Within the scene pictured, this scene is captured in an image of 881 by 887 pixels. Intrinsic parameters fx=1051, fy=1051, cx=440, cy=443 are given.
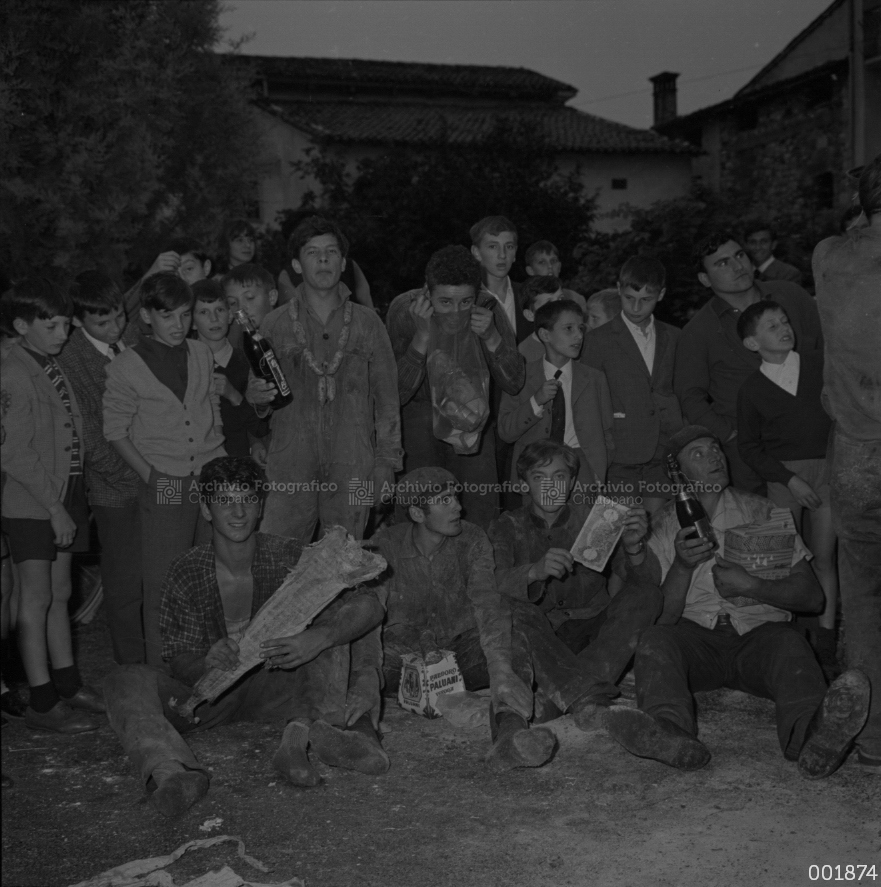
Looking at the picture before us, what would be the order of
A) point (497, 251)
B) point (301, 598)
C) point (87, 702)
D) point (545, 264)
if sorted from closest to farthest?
1. point (301, 598)
2. point (87, 702)
3. point (497, 251)
4. point (545, 264)

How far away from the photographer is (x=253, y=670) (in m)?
4.56

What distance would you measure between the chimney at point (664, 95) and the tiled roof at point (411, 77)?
10.7 ft

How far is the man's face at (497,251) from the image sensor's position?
247 inches

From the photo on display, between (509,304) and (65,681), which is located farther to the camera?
(509,304)

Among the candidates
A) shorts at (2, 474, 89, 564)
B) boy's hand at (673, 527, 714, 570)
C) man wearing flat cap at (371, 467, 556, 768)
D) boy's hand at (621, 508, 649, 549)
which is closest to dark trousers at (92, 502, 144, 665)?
shorts at (2, 474, 89, 564)

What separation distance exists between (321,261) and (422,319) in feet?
2.07

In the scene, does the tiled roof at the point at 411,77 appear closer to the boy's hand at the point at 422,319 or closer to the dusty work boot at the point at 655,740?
the boy's hand at the point at 422,319

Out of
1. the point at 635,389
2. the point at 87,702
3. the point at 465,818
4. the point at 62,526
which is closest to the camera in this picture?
the point at 465,818

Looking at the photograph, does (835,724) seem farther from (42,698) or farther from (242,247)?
(242,247)

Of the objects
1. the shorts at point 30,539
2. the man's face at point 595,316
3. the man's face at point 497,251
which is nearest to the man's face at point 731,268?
the man's face at point 595,316

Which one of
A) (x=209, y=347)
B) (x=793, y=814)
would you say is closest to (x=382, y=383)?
(x=209, y=347)

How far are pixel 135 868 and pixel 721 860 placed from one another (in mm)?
1866

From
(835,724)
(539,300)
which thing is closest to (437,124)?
(539,300)

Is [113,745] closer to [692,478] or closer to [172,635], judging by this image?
[172,635]
